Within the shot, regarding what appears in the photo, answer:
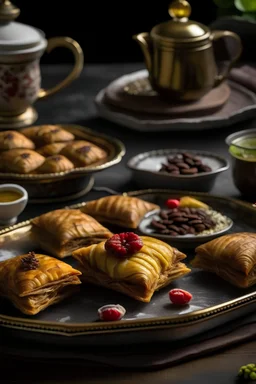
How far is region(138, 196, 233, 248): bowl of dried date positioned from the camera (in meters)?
1.76

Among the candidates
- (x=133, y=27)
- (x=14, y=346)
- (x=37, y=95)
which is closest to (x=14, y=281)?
(x=14, y=346)

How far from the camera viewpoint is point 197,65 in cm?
248

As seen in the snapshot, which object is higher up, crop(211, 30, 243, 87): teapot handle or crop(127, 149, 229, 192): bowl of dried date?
crop(211, 30, 243, 87): teapot handle

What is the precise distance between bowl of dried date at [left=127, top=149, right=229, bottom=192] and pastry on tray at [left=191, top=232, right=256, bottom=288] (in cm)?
38

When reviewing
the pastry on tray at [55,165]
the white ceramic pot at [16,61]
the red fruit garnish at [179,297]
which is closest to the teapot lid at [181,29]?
the white ceramic pot at [16,61]

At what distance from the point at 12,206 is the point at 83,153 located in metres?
0.29

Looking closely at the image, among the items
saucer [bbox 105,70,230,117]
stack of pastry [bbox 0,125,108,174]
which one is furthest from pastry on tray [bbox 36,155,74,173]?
saucer [bbox 105,70,230,117]

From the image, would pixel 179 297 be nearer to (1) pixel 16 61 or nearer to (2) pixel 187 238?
(2) pixel 187 238

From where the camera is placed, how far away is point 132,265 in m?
1.57

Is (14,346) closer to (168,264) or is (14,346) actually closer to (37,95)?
(168,264)

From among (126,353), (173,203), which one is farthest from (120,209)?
(126,353)

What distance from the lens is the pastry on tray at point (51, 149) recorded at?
6.98ft

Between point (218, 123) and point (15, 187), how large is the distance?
29.4 inches

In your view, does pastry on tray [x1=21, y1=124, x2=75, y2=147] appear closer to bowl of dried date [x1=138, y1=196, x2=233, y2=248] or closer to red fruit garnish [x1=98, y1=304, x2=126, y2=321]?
bowl of dried date [x1=138, y1=196, x2=233, y2=248]
